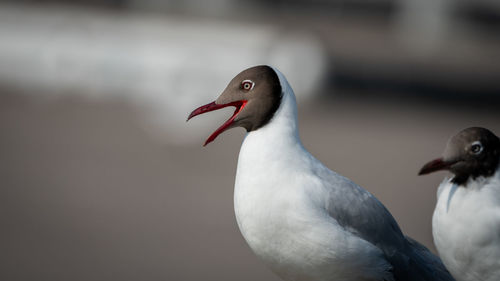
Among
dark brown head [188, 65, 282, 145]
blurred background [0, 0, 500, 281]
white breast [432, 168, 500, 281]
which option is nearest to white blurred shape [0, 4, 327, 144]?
blurred background [0, 0, 500, 281]

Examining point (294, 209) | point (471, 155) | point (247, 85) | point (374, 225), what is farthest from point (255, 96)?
point (471, 155)

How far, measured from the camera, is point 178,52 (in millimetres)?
11719

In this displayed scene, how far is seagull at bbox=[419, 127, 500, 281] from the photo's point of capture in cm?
200

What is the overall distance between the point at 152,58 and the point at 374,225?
10160 millimetres

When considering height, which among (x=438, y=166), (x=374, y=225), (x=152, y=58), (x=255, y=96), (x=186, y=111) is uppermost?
(x=152, y=58)

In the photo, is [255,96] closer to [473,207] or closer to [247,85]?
[247,85]

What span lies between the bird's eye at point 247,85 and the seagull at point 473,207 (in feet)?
1.97

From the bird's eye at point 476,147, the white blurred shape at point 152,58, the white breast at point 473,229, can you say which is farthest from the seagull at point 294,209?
the white blurred shape at point 152,58

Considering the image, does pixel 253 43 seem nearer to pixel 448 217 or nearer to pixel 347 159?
pixel 347 159

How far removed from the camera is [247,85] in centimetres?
225

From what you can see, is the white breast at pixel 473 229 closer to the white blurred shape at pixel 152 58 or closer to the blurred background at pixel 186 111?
the blurred background at pixel 186 111

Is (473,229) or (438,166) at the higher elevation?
(438,166)

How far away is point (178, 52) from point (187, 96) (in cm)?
95

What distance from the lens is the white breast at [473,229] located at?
1997 millimetres
